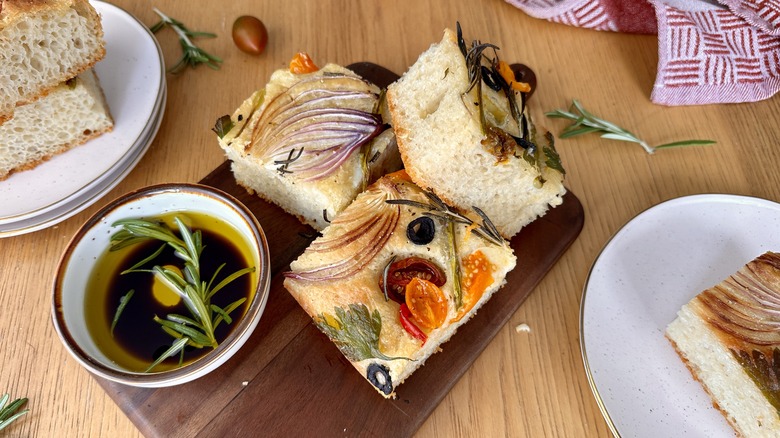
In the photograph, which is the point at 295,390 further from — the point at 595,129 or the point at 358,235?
the point at 595,129

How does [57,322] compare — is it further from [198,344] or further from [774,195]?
[774,195]

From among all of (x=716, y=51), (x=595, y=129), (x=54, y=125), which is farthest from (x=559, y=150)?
(x=54, y=125)

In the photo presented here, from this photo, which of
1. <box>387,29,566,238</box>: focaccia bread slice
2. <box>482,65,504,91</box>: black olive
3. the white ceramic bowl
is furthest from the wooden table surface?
<box>482,65,504,91</box>: black olive

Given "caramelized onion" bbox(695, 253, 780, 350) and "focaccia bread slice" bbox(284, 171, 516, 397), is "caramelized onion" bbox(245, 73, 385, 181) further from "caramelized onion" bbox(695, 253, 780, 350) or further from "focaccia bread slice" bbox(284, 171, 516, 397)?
"caramelized onion" bbox(695, 253, 780, 350)

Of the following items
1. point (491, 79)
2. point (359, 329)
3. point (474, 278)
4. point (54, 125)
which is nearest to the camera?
point (359, 329)

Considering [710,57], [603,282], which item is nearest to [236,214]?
[603,282]

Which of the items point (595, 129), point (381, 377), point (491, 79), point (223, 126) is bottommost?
point (381, 377)
